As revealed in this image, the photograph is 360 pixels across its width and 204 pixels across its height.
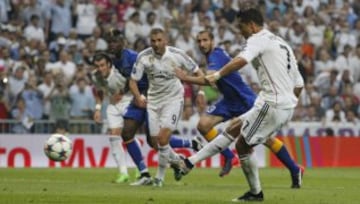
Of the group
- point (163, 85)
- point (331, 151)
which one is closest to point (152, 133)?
point (163, 85)

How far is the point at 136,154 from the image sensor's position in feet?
64.9

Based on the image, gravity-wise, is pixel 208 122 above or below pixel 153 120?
below

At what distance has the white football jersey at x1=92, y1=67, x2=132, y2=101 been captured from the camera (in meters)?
20.3

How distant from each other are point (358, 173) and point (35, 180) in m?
8.27

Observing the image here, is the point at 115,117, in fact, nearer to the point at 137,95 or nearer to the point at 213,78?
the point at 137,95

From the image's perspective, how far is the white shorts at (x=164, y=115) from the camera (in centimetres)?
1838

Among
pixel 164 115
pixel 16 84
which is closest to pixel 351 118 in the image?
pixel 16 84

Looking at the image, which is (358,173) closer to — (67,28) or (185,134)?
(185,134)

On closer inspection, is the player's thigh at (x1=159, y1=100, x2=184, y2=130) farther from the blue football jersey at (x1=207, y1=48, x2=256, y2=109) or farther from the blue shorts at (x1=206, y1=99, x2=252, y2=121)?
the blue shorts at (x1=206, y1=99, x2=252, y2=121)

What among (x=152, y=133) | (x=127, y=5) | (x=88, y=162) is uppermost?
(x=127, y=5)

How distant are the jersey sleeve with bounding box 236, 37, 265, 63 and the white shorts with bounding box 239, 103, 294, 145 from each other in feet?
2.75

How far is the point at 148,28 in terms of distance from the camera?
104 ft

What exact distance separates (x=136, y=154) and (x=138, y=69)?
198cm

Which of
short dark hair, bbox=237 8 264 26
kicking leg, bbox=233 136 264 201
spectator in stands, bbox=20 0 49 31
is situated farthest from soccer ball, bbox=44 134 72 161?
spectator in stands, bbox=20 0 49 31
